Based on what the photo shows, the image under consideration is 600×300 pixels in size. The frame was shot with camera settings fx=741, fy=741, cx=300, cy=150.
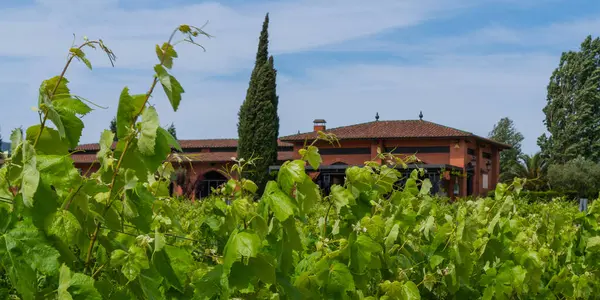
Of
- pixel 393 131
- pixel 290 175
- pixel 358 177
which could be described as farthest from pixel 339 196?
pixel 393 131

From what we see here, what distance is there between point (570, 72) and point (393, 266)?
155 ft

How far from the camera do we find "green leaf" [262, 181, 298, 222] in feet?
6.51

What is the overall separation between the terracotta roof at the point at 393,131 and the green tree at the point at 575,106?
9.48m

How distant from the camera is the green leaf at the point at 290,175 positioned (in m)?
2.03

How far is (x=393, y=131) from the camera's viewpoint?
41219 millimetres

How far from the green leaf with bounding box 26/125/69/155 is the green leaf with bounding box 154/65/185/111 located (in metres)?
0.28

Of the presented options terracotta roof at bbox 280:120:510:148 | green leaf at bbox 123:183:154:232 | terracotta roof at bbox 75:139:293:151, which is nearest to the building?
terracotta roof at bbox 280:120:510:148

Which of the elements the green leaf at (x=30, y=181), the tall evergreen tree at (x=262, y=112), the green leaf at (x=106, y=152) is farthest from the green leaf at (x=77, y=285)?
the tall evergreen tree at (x=262, y=112)

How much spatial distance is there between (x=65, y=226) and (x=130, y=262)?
211 millimetres

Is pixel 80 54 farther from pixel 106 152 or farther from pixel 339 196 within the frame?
pixel 339 196

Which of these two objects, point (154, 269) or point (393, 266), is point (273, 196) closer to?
point (154, 269)

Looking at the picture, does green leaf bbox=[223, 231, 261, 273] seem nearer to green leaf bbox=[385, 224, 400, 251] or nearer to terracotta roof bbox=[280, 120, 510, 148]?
green leaf bbox=[385, 224, 400, 251]

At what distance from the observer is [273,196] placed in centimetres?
202

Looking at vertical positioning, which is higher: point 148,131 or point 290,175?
point 148,131
